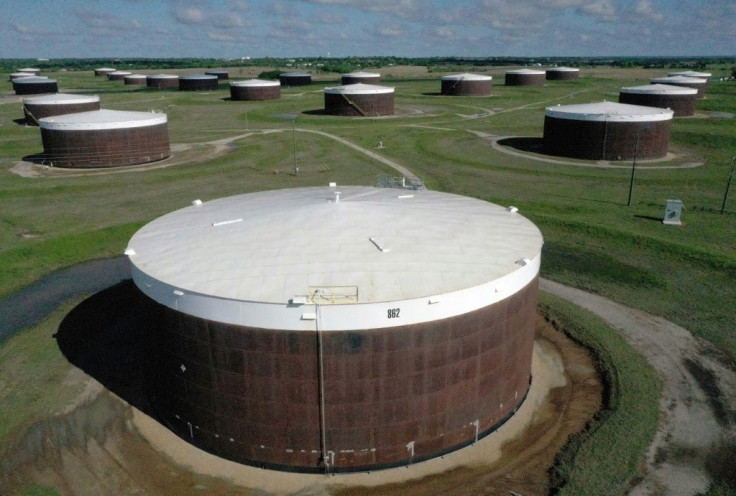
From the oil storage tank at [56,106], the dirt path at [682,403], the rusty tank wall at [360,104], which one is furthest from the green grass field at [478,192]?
the rusty tank wall at [360,104]

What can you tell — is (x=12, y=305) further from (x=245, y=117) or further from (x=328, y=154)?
(x=245, y=117)

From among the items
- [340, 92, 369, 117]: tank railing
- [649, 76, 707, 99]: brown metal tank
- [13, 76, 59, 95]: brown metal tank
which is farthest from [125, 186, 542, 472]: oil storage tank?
[13, 76, 59, 95]: brown metal tank

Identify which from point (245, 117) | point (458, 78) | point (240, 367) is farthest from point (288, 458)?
point (458, 78)

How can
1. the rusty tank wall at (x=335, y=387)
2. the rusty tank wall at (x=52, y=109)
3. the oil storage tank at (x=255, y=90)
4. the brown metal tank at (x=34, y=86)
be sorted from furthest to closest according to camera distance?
the brown metal tank at (x=34, y=86), the oil storage tank at (x=255, y=90), the rusty tank wall at (x=52, y=109), the rusty tank wall at (x=335, y=387)

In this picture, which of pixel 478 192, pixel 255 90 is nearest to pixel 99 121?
pixel 478 192

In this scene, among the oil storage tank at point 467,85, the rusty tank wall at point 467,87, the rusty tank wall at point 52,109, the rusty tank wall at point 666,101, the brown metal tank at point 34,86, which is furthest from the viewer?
the brown metal tank at point 34,86

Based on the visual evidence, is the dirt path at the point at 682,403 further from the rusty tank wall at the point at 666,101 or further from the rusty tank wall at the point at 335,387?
the rusty tank wall at the point at 666,101

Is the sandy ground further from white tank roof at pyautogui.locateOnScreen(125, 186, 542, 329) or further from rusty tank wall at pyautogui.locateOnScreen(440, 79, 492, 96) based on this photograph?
rusty tank wall at pyautogui.locateOnScreen(440, 79, 492, 96)
